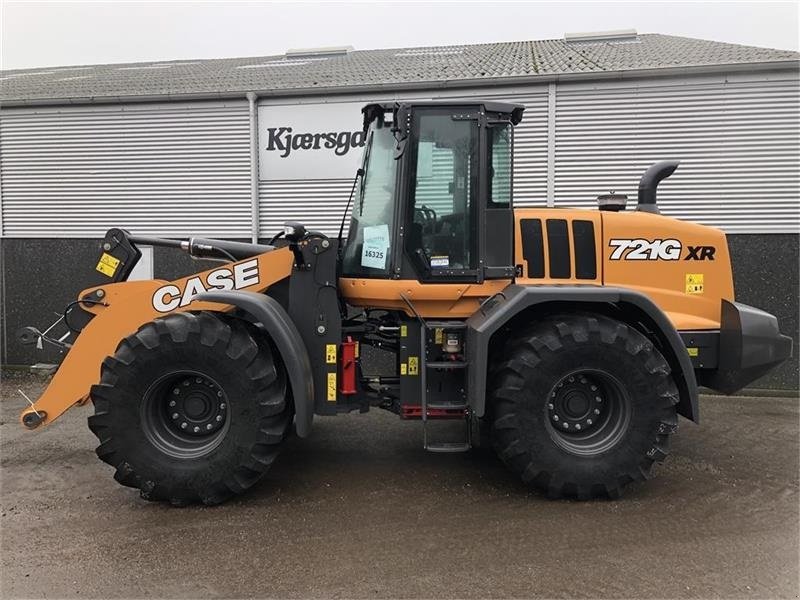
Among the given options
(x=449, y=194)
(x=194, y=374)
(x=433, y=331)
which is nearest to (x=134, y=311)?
(x=194, y=374)

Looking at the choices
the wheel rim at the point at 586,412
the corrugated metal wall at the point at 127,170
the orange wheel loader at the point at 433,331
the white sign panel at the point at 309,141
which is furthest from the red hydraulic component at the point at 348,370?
the corrugated metal wall at the point at 127,170

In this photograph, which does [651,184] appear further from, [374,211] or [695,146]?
[695,146]

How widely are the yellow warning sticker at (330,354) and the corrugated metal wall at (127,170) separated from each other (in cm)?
450

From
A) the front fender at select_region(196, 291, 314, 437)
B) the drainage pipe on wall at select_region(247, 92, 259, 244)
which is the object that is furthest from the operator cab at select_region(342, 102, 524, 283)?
the drainage pipe on wall at select_region(247, 92, 259, 244)

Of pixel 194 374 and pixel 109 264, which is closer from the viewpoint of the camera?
pixel 194 374

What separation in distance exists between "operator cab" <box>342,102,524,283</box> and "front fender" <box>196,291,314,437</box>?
83cm

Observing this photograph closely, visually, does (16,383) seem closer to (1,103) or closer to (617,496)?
(1,103)

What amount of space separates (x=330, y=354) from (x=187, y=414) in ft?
3.58

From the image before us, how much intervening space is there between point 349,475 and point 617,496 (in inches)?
77.9

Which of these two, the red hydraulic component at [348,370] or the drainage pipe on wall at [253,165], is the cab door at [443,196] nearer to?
the red hydraulic component at [348,370]

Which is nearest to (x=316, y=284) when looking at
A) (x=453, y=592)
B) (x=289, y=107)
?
(x=453, y=592)

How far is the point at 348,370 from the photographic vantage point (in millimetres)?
4309

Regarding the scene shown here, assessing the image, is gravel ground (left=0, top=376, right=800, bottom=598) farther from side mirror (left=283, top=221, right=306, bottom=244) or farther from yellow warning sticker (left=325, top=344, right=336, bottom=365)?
side mirror (left=283, top=221, right=306, bottom=244)

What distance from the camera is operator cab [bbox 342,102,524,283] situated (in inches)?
163
